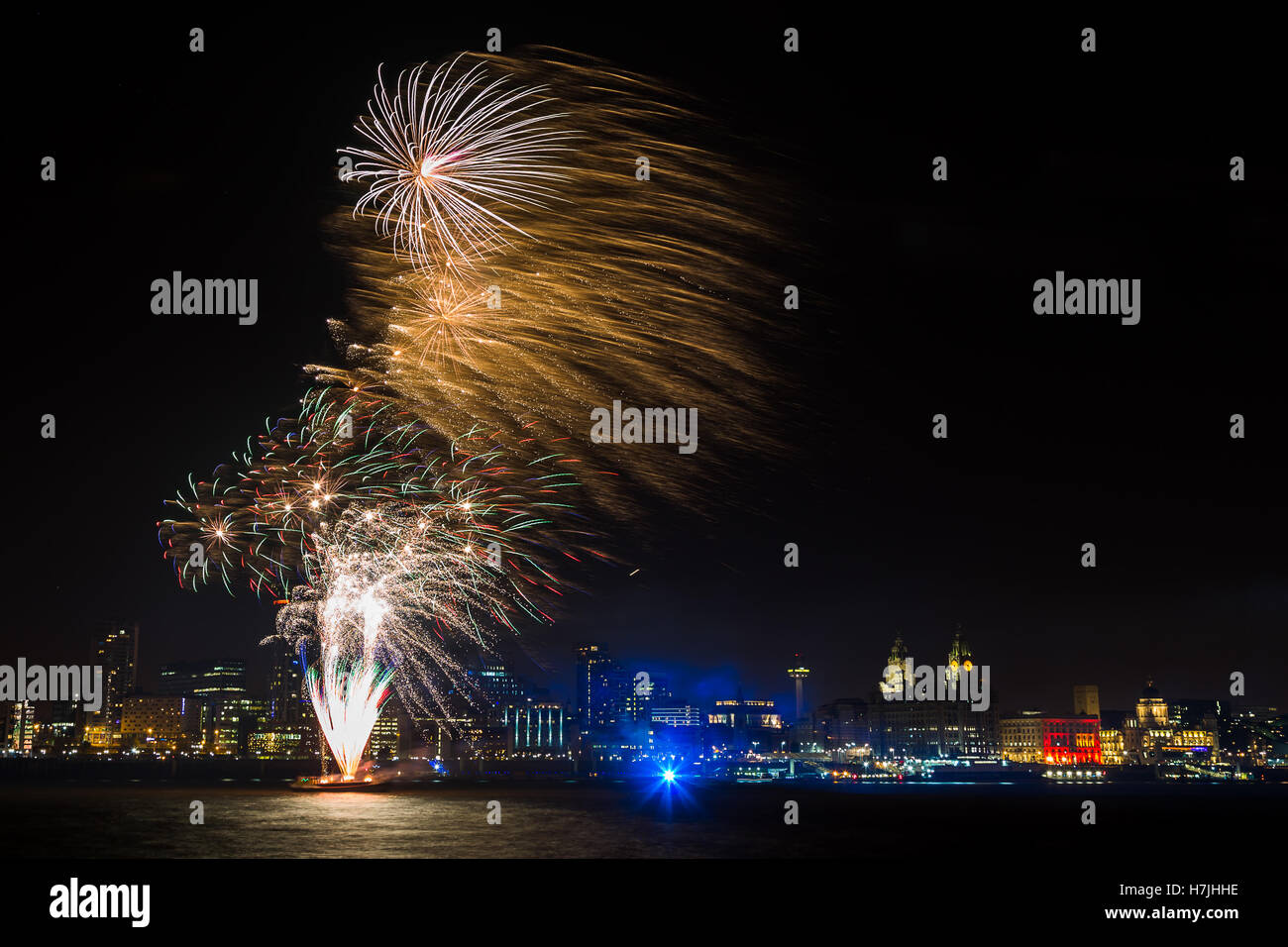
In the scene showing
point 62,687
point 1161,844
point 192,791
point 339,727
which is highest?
point 62,687

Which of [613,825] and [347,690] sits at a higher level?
[347,690]

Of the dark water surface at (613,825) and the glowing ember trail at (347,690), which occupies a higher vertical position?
the glowing ember trail at (347,690)

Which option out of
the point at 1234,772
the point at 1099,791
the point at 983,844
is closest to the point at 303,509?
the point at 983,844

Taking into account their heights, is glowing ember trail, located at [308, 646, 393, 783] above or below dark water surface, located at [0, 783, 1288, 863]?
above

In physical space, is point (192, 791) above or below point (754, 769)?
above

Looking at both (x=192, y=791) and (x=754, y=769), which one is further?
(x=754, y=769)
